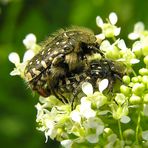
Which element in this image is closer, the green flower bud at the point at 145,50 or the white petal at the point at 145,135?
the white petal at the point at 145,135

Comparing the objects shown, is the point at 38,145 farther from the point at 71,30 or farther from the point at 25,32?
the point at 71,30

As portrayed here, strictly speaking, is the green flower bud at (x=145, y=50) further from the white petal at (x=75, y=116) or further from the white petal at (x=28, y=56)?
the white petal at (x=28, y=56)

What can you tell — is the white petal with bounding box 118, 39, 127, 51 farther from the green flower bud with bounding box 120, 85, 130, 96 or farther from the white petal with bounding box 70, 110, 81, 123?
the white petal with bounding box 70, 110, 81, 123

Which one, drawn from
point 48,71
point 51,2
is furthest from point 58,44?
point 51,2

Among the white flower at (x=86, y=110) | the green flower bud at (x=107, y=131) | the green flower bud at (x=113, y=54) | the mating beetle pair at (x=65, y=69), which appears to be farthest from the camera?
the green flower bud at (x=113, y=54)

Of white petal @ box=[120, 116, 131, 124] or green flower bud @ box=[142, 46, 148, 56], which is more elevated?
green flower bud @ box=[142, 46, 148, 56]

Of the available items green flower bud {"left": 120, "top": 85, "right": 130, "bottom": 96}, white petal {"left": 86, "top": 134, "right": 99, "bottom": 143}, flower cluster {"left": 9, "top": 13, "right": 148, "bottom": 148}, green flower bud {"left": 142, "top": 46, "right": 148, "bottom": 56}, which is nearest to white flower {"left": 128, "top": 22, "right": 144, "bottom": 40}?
green flower bud {"left": 142, "top": 46, "right": 148, "bottom": 56}

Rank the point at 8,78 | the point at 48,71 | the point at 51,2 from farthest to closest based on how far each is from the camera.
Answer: the point at 51,2, the point at 8,78, the point at 48,71

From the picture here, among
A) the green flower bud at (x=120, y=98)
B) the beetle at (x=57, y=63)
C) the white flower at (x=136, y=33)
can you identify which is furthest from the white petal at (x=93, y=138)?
the white flower at (x=136, y=33)

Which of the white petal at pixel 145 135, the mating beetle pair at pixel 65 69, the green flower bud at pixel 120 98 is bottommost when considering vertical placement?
the white petal at pixel 145 135
